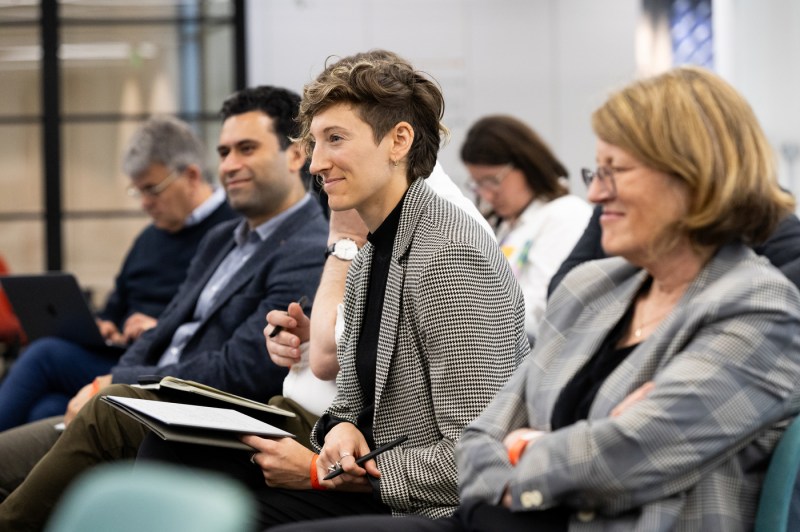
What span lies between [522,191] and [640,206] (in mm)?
2817

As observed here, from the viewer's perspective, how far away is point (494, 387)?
200 centimetres

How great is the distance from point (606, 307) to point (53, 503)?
4.77ft

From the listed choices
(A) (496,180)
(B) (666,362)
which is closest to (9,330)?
(A) (496,180)

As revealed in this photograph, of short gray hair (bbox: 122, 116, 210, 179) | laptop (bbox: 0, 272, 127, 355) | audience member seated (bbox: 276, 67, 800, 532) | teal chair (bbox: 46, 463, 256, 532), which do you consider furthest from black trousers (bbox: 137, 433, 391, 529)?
short gray hair (bbox: 122, 116, 210, 179)

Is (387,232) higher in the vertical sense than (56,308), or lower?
higher

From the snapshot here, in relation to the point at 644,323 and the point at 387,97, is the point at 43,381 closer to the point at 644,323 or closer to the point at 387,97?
the point at 387,97

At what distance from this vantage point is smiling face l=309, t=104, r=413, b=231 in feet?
7.44

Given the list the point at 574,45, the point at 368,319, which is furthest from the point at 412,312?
the point at 574,45

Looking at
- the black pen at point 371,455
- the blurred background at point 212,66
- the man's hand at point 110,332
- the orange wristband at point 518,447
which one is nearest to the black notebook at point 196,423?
the black pen at point 371,455

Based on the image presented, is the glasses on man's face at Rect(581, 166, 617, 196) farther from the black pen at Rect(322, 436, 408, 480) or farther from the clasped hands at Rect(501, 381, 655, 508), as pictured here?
the black pen at Rect(322, 436, 408, 480)

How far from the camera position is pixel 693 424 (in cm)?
152

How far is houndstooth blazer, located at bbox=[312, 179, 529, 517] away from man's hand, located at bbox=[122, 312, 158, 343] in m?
2.10

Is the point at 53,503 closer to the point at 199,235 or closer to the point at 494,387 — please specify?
the point at 494,387

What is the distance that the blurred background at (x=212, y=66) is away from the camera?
7.25 m
